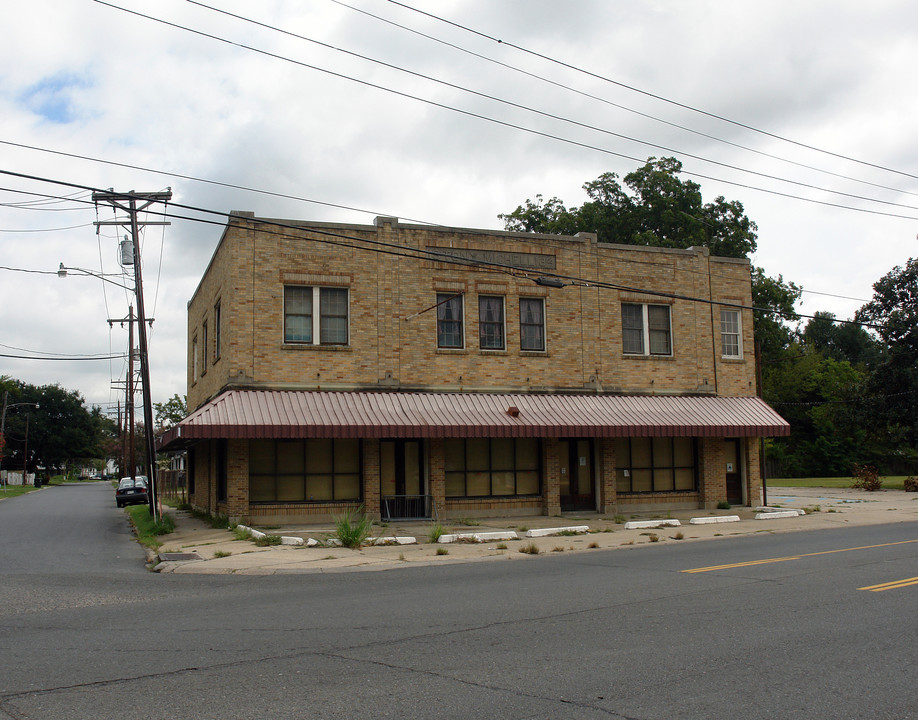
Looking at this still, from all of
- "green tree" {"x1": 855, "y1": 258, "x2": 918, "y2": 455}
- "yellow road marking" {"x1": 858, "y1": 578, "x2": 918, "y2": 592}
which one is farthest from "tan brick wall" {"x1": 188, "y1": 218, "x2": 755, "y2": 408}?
"green tree" {"x1": 855, "y1": 258, "x2": 918, "y2": 455}

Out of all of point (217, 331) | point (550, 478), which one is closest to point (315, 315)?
point (217, 331)

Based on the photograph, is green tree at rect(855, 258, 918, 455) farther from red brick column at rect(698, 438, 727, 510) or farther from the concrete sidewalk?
red brick column at rect(698, 438, 727, 510)

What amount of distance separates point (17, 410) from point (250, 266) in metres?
93.7

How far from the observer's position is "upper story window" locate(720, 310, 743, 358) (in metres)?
27.3

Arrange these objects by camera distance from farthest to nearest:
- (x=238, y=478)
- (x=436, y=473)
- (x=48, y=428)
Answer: (x=48, y=428)
(x=436, y=473)
(x=238, y=478)

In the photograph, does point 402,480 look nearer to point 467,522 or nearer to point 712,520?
point 467,522

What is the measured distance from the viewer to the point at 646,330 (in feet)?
85.0

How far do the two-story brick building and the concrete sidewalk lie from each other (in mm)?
1167

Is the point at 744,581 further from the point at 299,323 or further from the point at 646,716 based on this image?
the point at 299,323

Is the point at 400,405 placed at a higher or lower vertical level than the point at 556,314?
lower

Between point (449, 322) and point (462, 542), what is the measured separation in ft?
23.8

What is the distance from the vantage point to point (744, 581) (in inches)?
454

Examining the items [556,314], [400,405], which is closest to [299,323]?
[400,405]

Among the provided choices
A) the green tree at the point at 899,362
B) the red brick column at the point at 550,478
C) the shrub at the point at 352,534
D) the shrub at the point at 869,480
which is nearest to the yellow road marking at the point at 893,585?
the shrub at the point at 352,534
